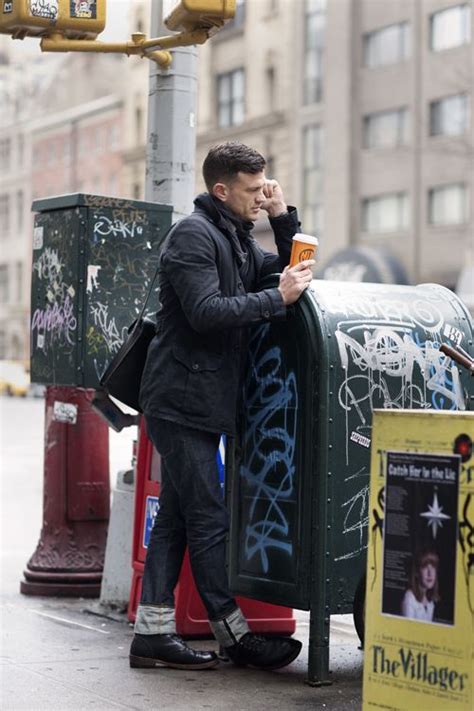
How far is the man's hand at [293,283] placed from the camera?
5.50m

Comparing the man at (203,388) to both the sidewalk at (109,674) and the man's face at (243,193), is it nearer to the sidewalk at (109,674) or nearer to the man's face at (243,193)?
the man's face at (243,193)

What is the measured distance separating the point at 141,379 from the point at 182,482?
22.5 inches

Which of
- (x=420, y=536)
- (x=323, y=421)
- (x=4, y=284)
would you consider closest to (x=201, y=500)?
(x=323, y=421)

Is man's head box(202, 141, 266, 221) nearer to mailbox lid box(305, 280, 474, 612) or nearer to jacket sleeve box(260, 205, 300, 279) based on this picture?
jacket sleeve box(260, 205, 300, 279)

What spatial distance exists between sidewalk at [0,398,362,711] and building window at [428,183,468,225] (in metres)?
34.2

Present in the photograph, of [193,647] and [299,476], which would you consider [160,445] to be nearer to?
[299,476]

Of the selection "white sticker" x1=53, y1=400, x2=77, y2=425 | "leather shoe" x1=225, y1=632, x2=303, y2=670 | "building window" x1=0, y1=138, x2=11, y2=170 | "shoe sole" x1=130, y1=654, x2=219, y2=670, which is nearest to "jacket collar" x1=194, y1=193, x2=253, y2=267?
"leather shoe" x1=225, y1=632, x2=303, y2=670

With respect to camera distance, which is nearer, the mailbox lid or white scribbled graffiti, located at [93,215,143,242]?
the mailbox lid

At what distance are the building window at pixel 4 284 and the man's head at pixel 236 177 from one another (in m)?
74.1

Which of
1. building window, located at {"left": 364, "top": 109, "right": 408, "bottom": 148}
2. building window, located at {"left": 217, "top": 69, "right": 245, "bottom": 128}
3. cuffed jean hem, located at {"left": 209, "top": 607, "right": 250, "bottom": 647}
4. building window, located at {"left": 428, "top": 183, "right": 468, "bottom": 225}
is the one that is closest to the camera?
cuffed jean hem, located at {"left": 209, "top": 607, "right": 250, "bottom": 647}

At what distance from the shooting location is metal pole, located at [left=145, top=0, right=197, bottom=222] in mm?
7590

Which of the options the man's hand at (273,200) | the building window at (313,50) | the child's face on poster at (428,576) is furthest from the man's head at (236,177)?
the building window at (313,50)

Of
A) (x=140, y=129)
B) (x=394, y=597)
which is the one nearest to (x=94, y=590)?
(x=394, y=597)

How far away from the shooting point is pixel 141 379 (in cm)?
600
